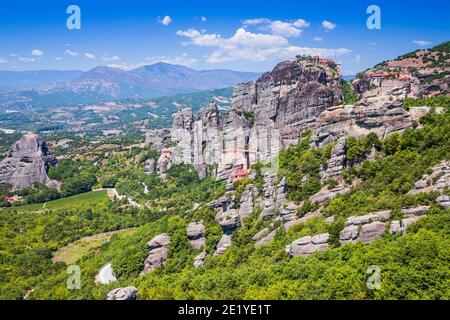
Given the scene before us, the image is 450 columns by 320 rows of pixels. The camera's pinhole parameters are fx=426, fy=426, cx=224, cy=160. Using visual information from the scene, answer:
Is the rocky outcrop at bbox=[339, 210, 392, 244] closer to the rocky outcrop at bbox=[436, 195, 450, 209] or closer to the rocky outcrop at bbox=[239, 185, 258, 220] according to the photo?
the rocky outcrop at bbox=[436, 195, 450, 209]

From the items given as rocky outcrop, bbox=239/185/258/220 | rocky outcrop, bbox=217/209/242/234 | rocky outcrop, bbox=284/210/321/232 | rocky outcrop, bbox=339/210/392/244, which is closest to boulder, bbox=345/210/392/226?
rocky outcrop, bbox=339/210/392/244

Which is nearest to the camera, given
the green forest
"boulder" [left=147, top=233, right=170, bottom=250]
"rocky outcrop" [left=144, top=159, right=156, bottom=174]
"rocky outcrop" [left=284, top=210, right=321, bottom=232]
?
the green forest

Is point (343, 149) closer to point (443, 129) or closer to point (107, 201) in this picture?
point (443, 129)

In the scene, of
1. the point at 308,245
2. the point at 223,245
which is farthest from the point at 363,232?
the point at 223,245

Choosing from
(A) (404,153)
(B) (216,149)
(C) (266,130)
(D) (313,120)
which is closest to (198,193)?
(B) (216,149)

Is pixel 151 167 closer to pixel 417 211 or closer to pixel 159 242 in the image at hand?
pixel 159 242
